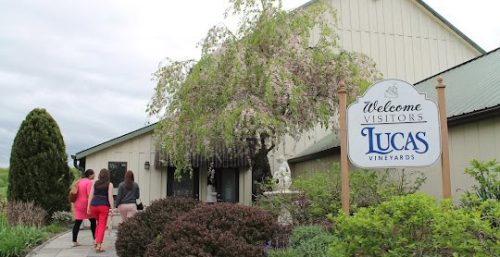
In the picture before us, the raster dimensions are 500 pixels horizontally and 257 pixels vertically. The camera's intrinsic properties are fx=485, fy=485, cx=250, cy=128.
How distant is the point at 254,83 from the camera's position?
421 inches

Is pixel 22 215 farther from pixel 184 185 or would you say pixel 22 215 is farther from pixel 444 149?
pixel 444 149

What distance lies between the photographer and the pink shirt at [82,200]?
10.2m

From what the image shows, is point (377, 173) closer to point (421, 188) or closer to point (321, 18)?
point (421, 188)

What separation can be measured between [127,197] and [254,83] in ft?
12.0

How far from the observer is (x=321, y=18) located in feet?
39.5

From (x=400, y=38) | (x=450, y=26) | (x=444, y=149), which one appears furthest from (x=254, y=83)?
(x=450, y=26)

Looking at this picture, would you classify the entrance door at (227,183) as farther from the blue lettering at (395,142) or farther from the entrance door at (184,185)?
the blue lettering at (395,142)

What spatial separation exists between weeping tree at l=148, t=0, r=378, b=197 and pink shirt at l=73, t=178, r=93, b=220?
1998mm

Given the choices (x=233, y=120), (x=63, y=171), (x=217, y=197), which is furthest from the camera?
(x=217, y=197)

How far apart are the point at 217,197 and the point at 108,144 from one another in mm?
4037

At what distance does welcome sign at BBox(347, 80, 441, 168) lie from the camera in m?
6.46

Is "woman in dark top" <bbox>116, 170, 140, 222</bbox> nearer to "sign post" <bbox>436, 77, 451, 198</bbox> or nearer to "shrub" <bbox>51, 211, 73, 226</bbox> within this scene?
"shrub" <bbox>51, 211, 73, 226</bbox>

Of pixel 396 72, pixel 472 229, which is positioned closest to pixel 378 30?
pixel 396 72

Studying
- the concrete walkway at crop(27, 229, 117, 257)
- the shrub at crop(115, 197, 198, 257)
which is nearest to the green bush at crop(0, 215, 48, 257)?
the concrete walkway at crop(27, 229, 117, 257)
